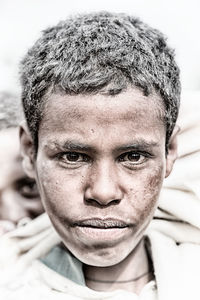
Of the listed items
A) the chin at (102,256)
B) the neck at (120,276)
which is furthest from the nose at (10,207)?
the chin at (102,256)

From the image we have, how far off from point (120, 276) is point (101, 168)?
0.48 m

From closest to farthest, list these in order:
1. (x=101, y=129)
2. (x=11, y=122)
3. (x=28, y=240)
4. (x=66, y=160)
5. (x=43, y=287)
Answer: (x=101, y=129), (x=66, y=160), (x=43, y=287), (x=28, y=240), (x=11, y=122)

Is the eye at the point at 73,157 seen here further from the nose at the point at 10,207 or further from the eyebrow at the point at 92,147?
the nose at the point at 10,207

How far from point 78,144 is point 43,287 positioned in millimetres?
590

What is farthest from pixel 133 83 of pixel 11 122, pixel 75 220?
pixel 11 122

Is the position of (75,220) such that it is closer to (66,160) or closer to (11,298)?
(66,160)

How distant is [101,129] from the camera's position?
1.57 m

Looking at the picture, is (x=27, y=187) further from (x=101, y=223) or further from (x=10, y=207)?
(x=101, y=223)

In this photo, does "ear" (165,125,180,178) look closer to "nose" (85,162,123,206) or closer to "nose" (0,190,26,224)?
"nose" (85,162,123,206)

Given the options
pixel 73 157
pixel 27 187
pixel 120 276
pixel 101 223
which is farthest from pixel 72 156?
pixel 27 187

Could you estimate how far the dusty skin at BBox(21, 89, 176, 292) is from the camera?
1.57m

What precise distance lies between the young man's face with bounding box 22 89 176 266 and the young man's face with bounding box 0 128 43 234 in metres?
0.79

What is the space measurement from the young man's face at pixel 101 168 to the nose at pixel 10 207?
2.61 ft

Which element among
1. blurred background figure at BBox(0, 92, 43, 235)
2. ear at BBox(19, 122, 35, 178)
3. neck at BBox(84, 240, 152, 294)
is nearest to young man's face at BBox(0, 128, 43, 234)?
blurred background figure at BBox(0, 92, 43, 235)
